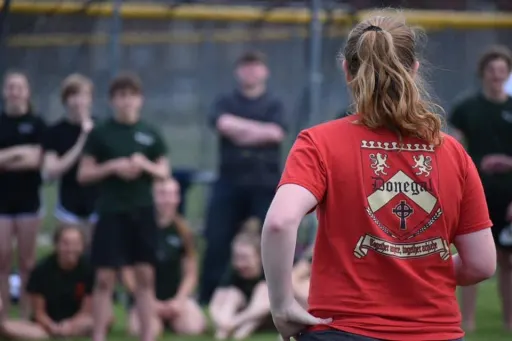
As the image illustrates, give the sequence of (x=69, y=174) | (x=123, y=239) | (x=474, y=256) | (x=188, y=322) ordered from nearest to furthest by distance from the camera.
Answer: (x=474, y=256) < (x=123, y=239) < (x=188, y=322) < (x=69, y=174)

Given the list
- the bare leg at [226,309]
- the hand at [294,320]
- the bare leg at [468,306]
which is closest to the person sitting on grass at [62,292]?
the bare leg at [226,309]

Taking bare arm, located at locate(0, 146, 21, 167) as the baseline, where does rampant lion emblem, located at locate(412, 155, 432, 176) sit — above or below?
above

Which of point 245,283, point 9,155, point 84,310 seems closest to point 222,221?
point 245,283

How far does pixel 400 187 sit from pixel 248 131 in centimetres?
579

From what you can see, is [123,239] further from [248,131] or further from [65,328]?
[248,131]

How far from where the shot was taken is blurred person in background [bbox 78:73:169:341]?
271 inches

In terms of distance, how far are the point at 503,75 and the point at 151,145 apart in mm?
2662

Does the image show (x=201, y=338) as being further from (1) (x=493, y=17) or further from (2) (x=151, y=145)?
(1) (x=493, y=17)

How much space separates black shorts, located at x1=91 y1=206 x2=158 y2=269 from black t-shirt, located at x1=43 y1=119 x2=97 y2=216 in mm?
1303

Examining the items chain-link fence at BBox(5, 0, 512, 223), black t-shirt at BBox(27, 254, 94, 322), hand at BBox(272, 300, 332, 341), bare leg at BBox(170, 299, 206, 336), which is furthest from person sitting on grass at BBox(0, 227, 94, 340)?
hand at BBox(272, 300, 332, 341)

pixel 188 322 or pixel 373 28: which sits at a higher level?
pixel 373 28

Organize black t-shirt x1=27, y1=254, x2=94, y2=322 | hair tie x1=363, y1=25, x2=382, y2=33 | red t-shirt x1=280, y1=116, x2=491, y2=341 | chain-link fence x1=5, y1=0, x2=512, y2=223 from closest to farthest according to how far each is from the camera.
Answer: red t-shirt x1=280, y1=116, x2=491, y2=341
hair tie x1=363, y1=25, x2=382, y2=33
black t-shirt x1=27, y1=254, x2=94, y2=322
chain-link fence x1=5, y1=0, x2=512, y2=223

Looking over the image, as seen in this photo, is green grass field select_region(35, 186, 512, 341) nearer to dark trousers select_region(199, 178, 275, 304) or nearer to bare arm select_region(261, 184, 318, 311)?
dark trousers select_region(199, 178, 275, 304)

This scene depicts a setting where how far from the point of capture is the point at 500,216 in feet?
25.1
